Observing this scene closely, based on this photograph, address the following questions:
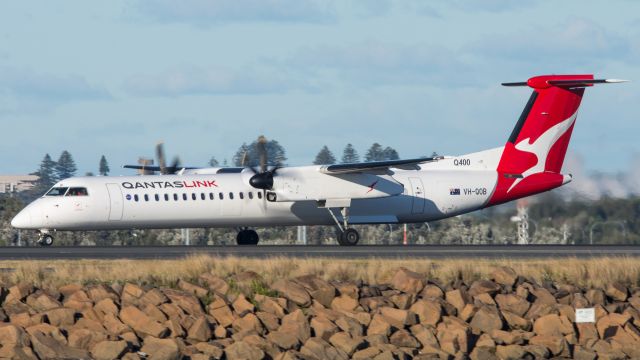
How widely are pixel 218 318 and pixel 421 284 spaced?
169 inches

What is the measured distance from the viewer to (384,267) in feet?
80.2

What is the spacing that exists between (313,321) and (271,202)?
20.5 m

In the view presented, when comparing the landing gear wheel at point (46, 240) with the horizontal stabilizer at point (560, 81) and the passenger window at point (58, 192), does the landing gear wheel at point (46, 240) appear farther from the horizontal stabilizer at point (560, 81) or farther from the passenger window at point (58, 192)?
the horizontal stabilizer at point (560, 81)

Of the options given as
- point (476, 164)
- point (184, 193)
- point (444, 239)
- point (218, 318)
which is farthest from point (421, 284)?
point (444, 239)

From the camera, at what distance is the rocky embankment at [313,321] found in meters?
19.0

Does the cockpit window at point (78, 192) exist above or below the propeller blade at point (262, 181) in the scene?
below

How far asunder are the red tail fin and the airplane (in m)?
0.04

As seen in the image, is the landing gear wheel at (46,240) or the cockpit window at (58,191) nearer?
the cockpit window at (58,191)

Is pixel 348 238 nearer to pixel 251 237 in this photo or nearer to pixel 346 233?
pixel 346 233

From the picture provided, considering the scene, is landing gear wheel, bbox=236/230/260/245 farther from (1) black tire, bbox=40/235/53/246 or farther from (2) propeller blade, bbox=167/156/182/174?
(1) black tire, bbox=40/235/53/246

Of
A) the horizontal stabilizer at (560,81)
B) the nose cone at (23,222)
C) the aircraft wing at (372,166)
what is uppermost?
the horizontal stabilizer at (560,81)

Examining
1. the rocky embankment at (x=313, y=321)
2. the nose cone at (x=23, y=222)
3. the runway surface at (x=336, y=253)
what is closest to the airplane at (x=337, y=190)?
the nose cone at (x=23, y=222)

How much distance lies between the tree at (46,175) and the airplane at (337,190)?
141 feet

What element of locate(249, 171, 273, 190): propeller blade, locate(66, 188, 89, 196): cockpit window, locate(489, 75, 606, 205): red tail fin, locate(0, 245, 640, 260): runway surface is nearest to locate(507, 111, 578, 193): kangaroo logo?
locate(489, 75, 606, 205): red tail fin
